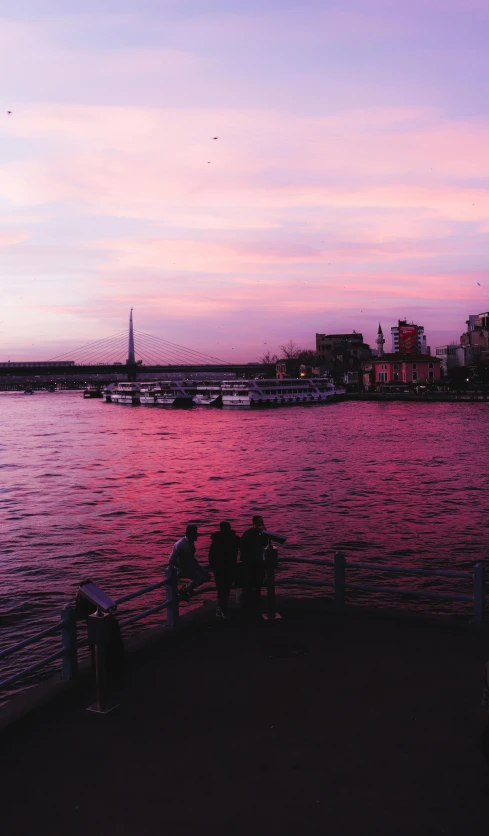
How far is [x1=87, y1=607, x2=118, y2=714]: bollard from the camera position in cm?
670

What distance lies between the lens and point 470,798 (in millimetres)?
5148

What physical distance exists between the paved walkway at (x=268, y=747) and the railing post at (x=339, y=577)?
105 cm

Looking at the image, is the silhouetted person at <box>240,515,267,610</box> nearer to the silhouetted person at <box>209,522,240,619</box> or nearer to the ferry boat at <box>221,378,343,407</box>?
the silhouetted person at <box>209,522,240,619</box>

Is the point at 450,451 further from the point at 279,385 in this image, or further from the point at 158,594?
the point at 279,385

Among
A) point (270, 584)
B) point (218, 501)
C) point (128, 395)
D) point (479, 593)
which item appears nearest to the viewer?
point (479, 593)

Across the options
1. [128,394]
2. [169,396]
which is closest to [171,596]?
[169,396]

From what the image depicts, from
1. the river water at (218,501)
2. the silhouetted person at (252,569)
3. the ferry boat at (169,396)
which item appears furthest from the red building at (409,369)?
the silhouetted person at (252,569)

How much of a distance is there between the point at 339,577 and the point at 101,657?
3.94 metres

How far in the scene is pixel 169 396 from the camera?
506 ft

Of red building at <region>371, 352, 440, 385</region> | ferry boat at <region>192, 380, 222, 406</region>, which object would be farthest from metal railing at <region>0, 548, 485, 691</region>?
red building at <region>371, 352, 440, 385</region>

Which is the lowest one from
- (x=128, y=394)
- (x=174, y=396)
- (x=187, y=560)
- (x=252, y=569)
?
(x=187, y=560)

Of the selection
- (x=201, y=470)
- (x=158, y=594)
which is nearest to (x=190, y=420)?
(x=201, y=470)

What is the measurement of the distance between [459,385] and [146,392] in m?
79.3

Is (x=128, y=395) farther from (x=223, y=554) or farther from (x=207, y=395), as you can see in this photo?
(x=223, y=554)
